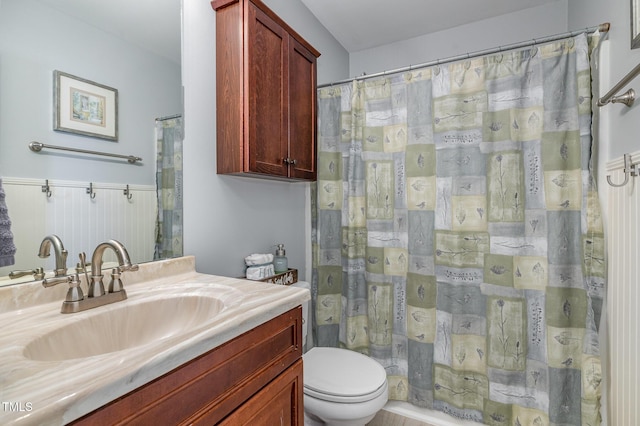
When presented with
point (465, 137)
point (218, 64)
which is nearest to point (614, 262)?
point (465, 137)

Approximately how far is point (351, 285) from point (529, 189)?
109 cm

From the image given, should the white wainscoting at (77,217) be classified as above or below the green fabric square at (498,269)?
above

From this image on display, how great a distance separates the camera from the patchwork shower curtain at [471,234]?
55.1 inches

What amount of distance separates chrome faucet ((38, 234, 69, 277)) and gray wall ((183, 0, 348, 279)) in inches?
17.5

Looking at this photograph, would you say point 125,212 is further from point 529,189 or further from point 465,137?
point 529,189

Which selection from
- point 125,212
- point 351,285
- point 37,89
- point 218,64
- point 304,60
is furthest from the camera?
point 351,285

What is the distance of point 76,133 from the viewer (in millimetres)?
947

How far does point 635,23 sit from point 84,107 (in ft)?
5.80

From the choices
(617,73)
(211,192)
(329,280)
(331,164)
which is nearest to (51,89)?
(211,192)

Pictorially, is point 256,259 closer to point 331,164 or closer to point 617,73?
point 331,164

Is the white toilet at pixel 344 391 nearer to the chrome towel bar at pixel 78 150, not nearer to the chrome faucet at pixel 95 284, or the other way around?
the chrome faucet at pixel 95 284

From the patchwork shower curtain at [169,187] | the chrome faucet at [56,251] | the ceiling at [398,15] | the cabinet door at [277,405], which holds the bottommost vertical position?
the cabinet door at [277,405]

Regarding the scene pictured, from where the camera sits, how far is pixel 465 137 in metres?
1.60

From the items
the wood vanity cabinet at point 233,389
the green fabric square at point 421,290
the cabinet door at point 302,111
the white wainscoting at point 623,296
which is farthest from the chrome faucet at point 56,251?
the white wainscoting at point 623,296
